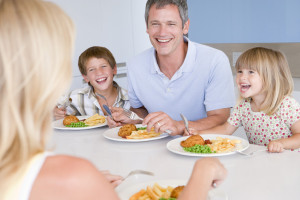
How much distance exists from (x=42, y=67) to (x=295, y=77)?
3003mm

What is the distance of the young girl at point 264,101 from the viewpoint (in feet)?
6.43

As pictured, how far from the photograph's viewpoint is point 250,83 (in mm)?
2033

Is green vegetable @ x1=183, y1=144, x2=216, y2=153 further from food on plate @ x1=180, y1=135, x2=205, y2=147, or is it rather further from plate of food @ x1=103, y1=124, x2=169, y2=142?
plate of food @ x1=103, y1=124, x2=169, y2=142

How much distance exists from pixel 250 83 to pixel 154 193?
111 centimetres

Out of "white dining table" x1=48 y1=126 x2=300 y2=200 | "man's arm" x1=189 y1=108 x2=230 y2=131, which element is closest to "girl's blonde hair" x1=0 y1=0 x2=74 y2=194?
"white dining table" x1=48 y1=126 x2=300 y2=200

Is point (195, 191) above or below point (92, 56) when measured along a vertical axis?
below

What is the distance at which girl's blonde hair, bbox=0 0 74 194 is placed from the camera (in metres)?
0.69

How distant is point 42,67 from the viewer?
0.70 m

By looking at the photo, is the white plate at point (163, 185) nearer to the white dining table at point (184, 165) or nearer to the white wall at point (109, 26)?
the white dining table at point (184, 165)

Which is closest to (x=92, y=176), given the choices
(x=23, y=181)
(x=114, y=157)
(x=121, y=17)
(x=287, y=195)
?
(x=23, y=181)

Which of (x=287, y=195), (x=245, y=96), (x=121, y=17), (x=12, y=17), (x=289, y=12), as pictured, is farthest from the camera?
(x=121, y=17)

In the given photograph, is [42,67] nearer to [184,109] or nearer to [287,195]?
[287,195]

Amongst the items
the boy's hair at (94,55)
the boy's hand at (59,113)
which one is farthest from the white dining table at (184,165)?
the boy's hair at (94,55)

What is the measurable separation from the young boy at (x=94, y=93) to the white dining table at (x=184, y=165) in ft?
2.58
